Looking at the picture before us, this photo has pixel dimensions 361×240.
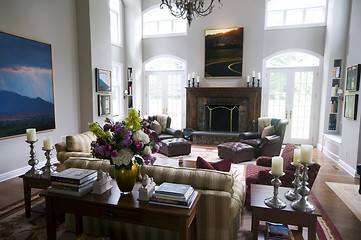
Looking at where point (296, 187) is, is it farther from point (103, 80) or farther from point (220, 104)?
point (220, 104)

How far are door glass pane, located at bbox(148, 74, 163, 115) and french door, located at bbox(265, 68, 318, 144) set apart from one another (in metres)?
3.49

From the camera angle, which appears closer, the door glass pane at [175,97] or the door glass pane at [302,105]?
the door glass pane at [302,105]

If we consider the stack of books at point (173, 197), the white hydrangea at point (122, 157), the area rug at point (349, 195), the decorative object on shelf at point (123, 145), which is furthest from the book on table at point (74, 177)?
the area rug at point (349, 195)

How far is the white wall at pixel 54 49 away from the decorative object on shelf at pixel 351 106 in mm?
5889

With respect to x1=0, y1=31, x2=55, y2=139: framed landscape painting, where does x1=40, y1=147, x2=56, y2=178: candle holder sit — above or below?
below

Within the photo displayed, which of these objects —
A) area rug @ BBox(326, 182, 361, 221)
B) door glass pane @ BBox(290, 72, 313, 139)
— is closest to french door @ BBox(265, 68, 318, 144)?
door glass pane @ BBox(290, 72, 313, 139)

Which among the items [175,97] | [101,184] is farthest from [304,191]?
[175,97]

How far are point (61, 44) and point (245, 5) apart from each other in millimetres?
5145

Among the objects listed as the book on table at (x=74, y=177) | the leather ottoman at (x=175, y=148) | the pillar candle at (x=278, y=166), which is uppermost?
the pillar candle at (x=278, y=166)

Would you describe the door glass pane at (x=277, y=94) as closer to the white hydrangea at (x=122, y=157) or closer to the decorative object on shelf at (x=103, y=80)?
the decorative object on shelf at (x=103, y=80)

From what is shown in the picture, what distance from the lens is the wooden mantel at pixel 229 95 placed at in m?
7.16

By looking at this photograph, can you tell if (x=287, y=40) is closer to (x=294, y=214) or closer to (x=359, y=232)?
(x=359, y=232)

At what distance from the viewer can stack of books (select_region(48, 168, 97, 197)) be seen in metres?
1.95

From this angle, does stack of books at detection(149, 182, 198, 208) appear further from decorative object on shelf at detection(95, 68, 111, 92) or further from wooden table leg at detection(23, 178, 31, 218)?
decorative object on shelf at detection(95, 68, 111, 92)
